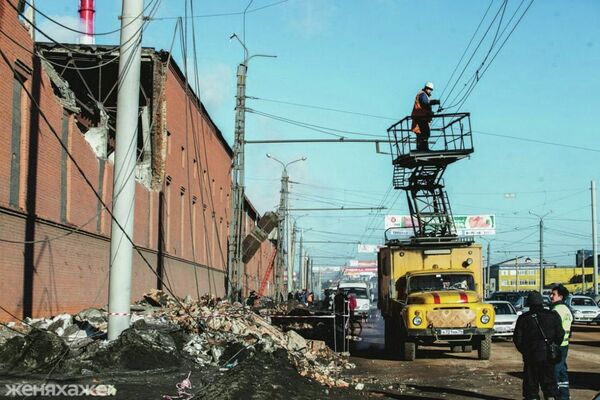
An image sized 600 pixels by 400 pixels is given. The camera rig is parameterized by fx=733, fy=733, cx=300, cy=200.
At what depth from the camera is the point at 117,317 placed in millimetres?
12977

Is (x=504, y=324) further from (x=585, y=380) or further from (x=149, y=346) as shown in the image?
(x=149, y=346)

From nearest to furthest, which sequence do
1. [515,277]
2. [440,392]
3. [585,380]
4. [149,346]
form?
[149,346], [440,392], [585,380], [515,277]

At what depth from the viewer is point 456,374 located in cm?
1581

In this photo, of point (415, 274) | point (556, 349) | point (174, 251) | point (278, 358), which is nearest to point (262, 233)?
point (174, 251)

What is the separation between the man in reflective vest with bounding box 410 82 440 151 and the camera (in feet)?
72.2

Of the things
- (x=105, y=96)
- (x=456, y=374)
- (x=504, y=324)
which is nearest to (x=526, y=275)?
(x=504, y=324)

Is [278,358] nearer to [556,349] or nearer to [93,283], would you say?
[556,349]

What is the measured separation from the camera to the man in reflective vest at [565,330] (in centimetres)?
1056

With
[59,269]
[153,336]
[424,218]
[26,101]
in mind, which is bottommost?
[153,336]

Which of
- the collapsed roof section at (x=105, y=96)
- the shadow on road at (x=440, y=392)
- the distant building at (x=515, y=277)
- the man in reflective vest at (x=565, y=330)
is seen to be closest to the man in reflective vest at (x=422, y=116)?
the collapsed roof section at (x=105, y=96)

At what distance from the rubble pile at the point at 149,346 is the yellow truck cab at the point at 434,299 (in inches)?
81.0

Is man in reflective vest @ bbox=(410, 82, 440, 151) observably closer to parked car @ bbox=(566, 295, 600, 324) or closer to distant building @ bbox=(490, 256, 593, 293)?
parked car @ bbox=(566, 295, 600, 324)

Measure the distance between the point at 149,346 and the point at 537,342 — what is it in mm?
A: 6158

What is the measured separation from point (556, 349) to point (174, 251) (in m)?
25.4
